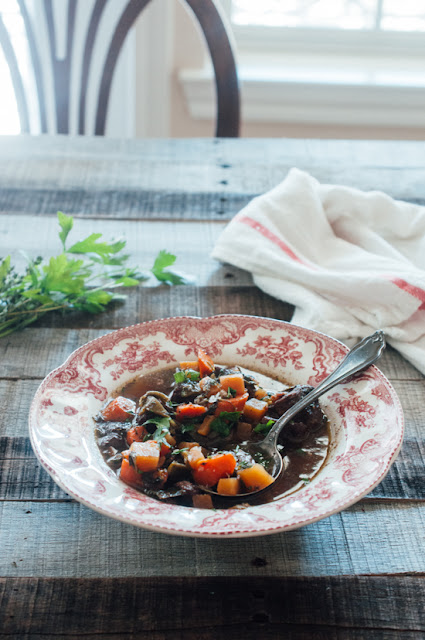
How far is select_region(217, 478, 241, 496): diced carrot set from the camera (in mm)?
703

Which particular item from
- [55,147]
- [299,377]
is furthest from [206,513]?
[55,147]

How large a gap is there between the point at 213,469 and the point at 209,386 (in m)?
0.15

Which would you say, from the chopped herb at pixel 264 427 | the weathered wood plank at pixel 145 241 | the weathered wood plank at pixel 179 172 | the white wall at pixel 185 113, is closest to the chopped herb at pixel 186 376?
the chopped herb at pixel 264 427

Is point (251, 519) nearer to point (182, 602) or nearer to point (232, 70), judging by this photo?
point (182, 602)

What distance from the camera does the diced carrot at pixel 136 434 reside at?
0.75 m

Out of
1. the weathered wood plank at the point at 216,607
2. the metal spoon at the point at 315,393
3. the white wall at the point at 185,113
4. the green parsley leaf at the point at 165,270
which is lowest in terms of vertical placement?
the white wall at the point at 185,113

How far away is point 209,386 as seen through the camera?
2.76 ft

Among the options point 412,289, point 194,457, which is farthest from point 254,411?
point 412,289

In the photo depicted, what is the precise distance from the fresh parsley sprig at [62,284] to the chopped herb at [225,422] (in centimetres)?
39

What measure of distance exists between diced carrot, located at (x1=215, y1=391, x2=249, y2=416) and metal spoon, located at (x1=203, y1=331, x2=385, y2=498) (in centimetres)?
4

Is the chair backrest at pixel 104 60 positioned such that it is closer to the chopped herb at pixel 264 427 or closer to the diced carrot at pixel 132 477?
the chopped herb at pixel 264 427

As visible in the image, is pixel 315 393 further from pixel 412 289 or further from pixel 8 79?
pixel 8 79

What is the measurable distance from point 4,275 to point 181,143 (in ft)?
2.65

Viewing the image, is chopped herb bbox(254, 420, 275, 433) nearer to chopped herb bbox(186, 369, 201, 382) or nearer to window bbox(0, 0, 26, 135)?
chopped herb bbox(186, 369, 201, 382)
